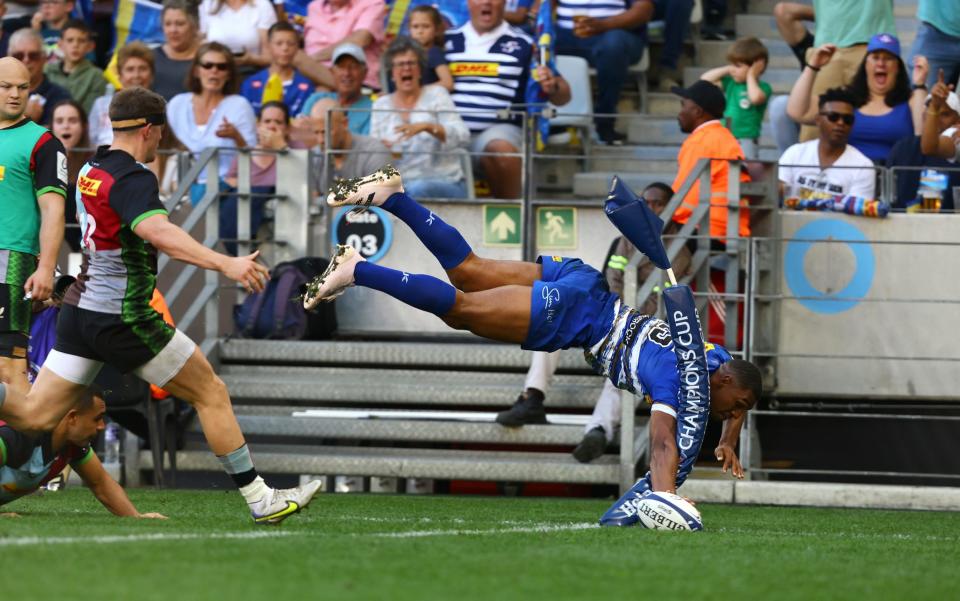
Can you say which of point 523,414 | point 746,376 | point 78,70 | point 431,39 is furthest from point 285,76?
point 746,376

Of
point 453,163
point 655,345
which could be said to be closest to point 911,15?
point 453,163

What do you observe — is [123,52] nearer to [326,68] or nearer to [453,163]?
[326,68]

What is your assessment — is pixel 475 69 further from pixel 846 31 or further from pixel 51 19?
pixel 51 19

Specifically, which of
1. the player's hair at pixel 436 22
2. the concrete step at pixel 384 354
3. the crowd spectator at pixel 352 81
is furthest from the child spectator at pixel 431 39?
the concrete step at pixel 384 354

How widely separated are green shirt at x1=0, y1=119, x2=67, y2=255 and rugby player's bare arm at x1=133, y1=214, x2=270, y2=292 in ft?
6.29

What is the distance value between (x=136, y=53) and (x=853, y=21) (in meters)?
6.23

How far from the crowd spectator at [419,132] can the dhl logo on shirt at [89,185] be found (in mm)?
5521

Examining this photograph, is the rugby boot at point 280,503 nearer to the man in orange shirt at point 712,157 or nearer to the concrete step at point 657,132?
the man in orange shirt at point 712,157

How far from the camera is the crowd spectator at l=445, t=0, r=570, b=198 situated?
44.1ft

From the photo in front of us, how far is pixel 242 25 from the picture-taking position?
15.3 meters

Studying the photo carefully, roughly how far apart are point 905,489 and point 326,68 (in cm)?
646

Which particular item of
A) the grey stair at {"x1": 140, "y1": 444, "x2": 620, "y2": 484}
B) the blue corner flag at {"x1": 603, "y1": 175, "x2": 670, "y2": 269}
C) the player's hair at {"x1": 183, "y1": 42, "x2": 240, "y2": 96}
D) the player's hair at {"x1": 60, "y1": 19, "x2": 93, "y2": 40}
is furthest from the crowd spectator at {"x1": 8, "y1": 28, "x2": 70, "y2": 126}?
the blue corner flag at {"x1": 603, "y1": 175, "x2": 670, "y2": 269}

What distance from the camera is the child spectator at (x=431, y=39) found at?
13.9 metres

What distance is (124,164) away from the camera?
7.29m
